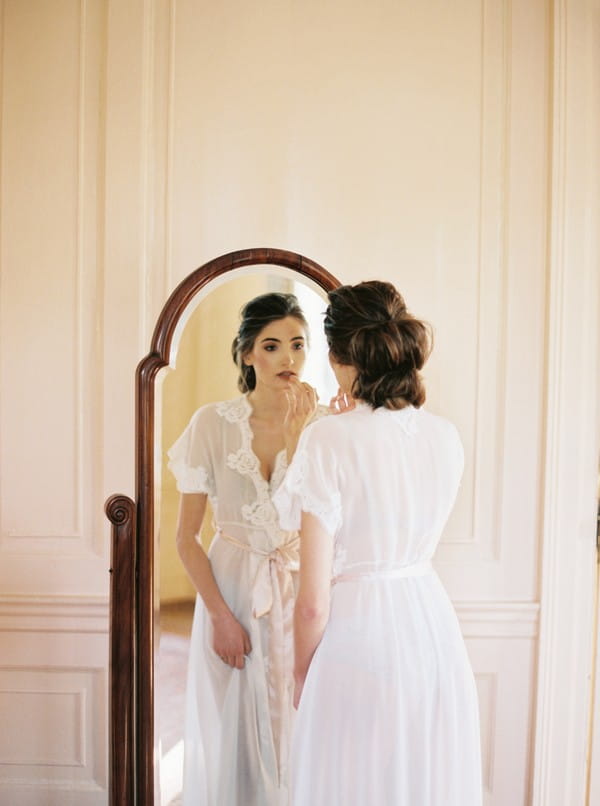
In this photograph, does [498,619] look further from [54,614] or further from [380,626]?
[54,614]

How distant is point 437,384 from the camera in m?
2.07

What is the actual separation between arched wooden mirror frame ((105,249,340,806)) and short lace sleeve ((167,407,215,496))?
7 centimetres

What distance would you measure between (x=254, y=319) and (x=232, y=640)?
780 mm

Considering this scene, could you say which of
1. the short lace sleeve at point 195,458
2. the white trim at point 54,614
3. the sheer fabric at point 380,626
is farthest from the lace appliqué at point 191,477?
the white trim at point 54,614

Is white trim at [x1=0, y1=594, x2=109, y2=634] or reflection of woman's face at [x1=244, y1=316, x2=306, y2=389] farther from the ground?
reflection of woman's face at [x1=244, y1=316, x2=306, y2=389]

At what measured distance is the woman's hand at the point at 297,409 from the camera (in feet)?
5.37

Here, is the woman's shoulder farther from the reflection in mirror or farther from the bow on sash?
the bow on sash

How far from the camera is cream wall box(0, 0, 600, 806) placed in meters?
2.03

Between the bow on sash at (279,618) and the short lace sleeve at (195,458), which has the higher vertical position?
the short lace sleeve at (195,458)

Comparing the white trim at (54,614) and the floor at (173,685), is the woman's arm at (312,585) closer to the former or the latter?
the floor at (173,685)

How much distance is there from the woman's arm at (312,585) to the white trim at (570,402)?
37.8 inches

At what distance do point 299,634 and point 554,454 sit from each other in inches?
40.9

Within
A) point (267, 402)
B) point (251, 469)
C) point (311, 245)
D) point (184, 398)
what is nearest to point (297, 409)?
point (267, 402)

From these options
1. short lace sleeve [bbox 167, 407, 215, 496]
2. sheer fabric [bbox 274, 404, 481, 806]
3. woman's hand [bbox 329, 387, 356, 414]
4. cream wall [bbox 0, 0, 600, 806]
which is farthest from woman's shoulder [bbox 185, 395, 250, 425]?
cream wall [bbox 0, 0, 600, 806]
